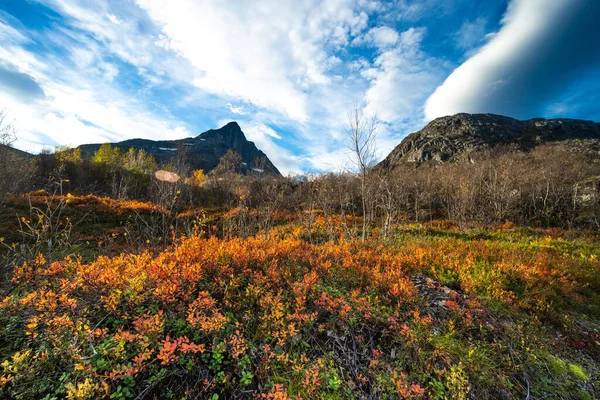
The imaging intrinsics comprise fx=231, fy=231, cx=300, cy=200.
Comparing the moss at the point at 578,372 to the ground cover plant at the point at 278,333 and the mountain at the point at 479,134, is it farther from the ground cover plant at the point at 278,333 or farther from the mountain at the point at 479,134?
the mountain at the point at 479,134

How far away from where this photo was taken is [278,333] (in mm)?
3090

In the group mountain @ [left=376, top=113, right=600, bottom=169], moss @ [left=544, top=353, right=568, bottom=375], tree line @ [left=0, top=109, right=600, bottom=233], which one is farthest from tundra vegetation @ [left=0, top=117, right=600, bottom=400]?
mountain @ [left=376, top=113, right=600, bottom=169]

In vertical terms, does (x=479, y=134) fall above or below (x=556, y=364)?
above

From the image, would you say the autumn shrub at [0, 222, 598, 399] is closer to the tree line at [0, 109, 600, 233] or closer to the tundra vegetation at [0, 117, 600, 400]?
the tundra vegetation at [0, 117, 600, 400]

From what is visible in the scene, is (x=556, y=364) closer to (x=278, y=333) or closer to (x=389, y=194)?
(x=278, y=333)

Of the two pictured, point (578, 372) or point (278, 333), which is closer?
point (278, 333)

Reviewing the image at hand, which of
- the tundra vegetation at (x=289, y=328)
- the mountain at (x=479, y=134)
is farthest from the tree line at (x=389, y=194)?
the mountain at (x=479, y=134)

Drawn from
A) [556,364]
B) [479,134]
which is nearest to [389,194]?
[556,364]

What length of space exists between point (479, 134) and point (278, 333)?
101 metres

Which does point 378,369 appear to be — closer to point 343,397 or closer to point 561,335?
point 343,397

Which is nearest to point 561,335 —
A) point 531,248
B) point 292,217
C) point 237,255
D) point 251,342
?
point 251,342

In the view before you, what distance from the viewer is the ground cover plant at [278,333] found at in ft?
8.29

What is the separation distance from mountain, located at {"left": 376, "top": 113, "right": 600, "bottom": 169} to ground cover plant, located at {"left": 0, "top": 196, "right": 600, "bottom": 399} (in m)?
68.8

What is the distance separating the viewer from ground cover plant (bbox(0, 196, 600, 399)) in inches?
99.5
